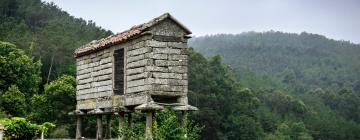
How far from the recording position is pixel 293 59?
112812mm

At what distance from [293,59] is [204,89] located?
64.5m

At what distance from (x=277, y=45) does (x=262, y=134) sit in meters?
76.0

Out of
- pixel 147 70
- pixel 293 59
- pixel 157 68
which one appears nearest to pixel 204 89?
pixel 157 68

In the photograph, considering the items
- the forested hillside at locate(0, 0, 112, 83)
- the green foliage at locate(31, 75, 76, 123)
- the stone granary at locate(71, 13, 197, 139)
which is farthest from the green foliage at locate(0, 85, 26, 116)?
the stone granary at locate(71, 13, 197, 139)

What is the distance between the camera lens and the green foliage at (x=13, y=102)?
1312 inches

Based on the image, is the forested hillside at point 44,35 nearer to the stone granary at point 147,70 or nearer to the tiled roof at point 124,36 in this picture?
the tiled roof at point 124,36

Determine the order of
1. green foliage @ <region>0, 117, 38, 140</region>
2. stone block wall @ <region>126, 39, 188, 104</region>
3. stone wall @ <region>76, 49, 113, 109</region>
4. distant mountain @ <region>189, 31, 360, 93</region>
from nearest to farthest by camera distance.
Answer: green foliage @ <region>0, 117, 38, 140</region>, stone block wall @ <region>126, 39, 188, 104</region>, stone wall @ <region>76, 49, 113, 109</region>, distant mountain @ <region>189, 31, 360, 93</region>

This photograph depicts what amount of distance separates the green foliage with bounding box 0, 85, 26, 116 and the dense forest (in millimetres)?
58

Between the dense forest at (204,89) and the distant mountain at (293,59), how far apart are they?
13.0 inches

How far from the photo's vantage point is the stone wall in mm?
20244

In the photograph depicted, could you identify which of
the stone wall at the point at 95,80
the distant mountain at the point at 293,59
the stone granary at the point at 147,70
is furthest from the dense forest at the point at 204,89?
the stone wall at the point at 95,80

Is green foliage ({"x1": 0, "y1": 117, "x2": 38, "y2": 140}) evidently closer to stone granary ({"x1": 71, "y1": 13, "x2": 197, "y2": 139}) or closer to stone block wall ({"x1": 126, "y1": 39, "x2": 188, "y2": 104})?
stone granary ({"x1": 71, "y1": 13, "x2": 197, "y2": 139})

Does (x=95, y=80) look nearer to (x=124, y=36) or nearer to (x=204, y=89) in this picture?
(x=124, y=36)

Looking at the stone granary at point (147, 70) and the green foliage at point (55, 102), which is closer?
the stone granary at point (147, 70)
